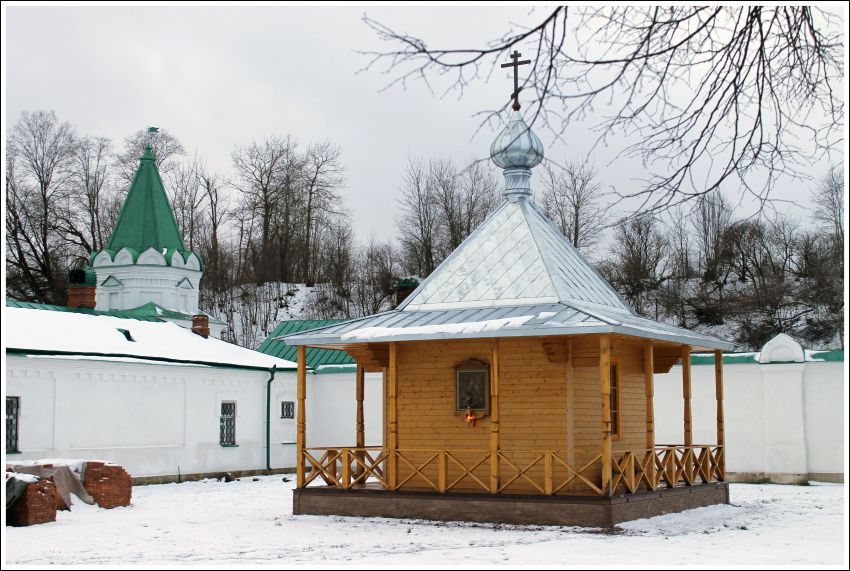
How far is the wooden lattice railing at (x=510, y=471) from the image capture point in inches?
549

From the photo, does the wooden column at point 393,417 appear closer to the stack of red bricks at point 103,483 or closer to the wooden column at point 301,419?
the wooden column at point 301,419

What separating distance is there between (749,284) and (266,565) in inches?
1489

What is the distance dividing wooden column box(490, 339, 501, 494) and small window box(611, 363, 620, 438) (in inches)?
91.7

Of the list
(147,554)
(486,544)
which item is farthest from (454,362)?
(147,554)

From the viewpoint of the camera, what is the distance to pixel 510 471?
14.7 metres

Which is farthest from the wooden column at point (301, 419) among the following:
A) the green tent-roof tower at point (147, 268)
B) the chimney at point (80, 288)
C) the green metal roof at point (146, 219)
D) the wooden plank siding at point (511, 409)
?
the green metal roof at point (146, 219)

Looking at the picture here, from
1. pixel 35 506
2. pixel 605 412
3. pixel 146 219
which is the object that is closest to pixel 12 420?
pixel 35 506

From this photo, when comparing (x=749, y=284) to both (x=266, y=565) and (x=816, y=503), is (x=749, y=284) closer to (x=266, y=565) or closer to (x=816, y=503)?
(x=816, y=503)

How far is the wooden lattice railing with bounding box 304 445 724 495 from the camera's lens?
45.8 ft

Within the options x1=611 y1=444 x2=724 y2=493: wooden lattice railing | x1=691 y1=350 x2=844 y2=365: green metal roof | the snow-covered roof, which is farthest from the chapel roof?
the snow-covered roof

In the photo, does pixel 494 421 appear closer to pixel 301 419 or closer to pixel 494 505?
pixel 494 505

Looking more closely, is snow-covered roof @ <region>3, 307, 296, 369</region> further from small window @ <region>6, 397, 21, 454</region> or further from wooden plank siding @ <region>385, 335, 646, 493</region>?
wooden plank siding @ <region>385, 335, 646, 493</region>

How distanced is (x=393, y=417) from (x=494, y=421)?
178cm

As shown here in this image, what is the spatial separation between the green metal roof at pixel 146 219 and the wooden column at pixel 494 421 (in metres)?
19.1
